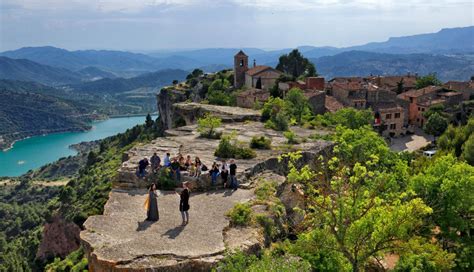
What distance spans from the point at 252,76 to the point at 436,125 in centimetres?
2819

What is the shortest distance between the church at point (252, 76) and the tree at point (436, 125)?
23.8 m

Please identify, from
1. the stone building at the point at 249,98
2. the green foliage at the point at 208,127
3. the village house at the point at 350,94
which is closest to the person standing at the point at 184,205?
Answer: the green foliage at the point at 208,127

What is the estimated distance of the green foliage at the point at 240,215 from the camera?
51.3 ft

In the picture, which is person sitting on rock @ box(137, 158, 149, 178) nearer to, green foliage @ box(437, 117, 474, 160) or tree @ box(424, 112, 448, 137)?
green foliage @ box(437, 117, 474, 160)

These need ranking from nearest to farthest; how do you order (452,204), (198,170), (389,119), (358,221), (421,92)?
(358,221) < (198,170) < (452,204) < (389,119) < (421,92)

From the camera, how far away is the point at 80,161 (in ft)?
529

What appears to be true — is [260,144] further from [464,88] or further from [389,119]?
[464,88]

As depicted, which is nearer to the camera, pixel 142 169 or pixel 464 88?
pixel 142 169

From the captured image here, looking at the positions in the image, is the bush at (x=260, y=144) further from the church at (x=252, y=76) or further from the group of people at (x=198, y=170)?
the church at (x=252, y=76)

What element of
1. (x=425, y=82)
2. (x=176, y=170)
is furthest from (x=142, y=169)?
(x=425, y=82)

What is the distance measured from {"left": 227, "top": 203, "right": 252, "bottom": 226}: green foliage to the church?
2143 inches

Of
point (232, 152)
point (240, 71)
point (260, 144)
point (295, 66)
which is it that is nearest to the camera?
point (232, 152)

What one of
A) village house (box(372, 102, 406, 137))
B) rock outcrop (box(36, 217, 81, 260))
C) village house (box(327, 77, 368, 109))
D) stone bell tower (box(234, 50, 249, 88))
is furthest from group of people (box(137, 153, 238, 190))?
stone bell tower (box(234, 50, 249, 88))

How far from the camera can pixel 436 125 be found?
69188 mm
